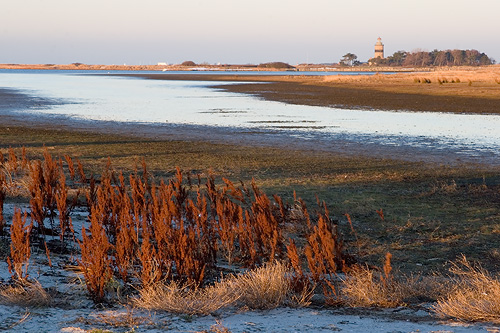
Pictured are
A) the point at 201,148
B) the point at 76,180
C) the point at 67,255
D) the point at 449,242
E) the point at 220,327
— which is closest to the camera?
the point at 220,327

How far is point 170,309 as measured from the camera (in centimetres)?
550

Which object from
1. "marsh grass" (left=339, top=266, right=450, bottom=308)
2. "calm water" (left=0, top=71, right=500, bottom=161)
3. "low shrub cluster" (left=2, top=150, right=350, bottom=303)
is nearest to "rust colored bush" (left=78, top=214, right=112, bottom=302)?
"low shrub cluster" (left=2, top=150, right=350, bottom=303)

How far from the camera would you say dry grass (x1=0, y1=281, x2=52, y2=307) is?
219 inches

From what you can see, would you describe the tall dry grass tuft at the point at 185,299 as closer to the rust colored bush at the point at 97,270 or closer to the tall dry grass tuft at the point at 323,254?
the rust colored bush at the point at 97,270

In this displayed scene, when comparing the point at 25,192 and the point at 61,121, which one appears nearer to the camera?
the point at 25,192

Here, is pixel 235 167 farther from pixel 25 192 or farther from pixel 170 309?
pixel 170 309

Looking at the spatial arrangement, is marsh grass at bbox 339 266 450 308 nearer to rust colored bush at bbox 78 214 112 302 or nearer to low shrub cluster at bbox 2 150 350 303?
low shrub cluster at bbox 2 150 350 303

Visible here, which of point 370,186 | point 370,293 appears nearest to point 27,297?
point 370,293

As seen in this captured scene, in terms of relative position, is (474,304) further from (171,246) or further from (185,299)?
(171,246)

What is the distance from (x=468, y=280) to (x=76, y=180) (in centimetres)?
796

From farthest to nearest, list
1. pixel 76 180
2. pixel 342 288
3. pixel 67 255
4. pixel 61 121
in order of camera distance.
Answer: pixel 61 121
pixel 76 180
pixel 67 255
pixel 342 288

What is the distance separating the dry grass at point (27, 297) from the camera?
5.57 metres

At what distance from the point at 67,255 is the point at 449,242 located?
463 centimetres

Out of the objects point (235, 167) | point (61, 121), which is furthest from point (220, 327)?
point (61, 121)
